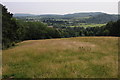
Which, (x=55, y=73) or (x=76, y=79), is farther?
(x=55, y=73)

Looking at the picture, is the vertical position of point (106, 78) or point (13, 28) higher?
point (13, 28)

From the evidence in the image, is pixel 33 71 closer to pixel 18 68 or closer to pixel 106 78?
pixel 18 68

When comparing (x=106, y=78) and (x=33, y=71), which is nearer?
(x=106, y=78)

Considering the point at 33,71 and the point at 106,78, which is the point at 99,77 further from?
the point at 33,71

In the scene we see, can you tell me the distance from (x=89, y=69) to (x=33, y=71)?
148 inches

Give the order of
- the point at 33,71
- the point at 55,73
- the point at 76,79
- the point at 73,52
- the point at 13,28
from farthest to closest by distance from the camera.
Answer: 1. the point at 13,28
2. the point at 73,52
3. the point at 33,71
4. the point at 55,73
5. the point at 76,79

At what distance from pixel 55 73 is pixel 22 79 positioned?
77.7 inches

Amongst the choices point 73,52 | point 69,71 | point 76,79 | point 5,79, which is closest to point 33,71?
point 5,79

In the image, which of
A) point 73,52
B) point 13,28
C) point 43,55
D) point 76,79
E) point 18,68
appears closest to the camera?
point 76,79

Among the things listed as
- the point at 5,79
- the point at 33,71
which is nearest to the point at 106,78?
the point at 33,71

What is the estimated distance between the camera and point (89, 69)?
9.12 m

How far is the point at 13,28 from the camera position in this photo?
34.2m

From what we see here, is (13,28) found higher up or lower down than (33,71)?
higher up

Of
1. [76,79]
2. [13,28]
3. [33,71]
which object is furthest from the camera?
[13,28]
